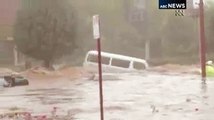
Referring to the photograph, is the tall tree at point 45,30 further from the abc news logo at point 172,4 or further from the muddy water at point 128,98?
the abc news logo at point 172,4

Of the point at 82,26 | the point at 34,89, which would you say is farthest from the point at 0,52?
the point at 34,89

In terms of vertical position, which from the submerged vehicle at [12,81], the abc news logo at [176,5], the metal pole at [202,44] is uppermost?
the abc news logo at [176,5]

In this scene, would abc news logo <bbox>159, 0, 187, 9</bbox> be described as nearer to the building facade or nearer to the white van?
the white van

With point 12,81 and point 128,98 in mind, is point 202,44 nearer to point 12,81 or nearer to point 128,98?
point 12,81

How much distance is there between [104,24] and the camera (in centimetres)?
2503

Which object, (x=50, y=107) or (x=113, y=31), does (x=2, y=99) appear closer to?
(x=50, y=107)

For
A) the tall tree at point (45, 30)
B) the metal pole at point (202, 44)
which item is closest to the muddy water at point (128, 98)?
the metal pole at point (202, 44)

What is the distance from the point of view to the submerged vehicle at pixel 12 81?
19875 millimetres

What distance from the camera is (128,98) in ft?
47.0

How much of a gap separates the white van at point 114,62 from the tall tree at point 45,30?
0.94 meters

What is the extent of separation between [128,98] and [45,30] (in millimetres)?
9736

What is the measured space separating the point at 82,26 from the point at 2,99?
8994 mm

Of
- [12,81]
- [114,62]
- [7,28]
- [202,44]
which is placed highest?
[7,28]

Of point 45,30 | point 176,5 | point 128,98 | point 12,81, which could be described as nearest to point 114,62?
point 45,30
